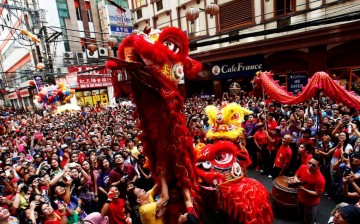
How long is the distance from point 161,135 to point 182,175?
1.67ft

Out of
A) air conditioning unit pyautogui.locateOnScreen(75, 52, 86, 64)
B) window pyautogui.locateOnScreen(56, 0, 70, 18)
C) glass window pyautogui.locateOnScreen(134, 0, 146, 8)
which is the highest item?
window pyautogui.locateOnScreen(56, 0, 70, 18)

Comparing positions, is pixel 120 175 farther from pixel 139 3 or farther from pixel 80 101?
pixel 80 101

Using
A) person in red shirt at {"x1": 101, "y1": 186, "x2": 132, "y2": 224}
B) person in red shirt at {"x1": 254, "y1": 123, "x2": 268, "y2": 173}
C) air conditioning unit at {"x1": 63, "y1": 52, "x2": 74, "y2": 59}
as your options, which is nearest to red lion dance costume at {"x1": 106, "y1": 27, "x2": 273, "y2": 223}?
person in red shirt at {"x1": 101, "y1": 186, "x2": 132, "y2": 224}

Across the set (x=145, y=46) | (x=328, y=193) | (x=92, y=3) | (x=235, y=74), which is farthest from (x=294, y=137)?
(x=92, y=3)

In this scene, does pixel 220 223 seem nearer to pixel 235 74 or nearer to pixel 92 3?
pixel 235 74

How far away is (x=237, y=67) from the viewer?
14.0m

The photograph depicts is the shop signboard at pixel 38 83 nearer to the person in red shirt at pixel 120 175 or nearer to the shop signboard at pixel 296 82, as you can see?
the person in red shirt at pixel 120 175

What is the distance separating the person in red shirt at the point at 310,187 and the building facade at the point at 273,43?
474 cm

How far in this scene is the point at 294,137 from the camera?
5.64 m

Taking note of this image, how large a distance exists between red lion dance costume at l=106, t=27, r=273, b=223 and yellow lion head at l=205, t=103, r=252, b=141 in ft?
3.66

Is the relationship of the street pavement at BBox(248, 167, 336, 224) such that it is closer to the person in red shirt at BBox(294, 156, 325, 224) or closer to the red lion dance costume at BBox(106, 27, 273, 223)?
the person in red shirt at BBox(294, 156, 325, 224)

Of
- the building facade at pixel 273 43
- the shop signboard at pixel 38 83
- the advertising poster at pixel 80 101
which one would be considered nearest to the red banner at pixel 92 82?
the advertising poster at pixel 80 101

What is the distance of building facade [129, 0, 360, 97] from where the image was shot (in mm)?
9664

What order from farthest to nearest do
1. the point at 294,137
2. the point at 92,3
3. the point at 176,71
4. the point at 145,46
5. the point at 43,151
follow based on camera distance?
the point at 92,3, the point at 43,151, the point at 294,137, the point at 176,71, the point at 145,46
